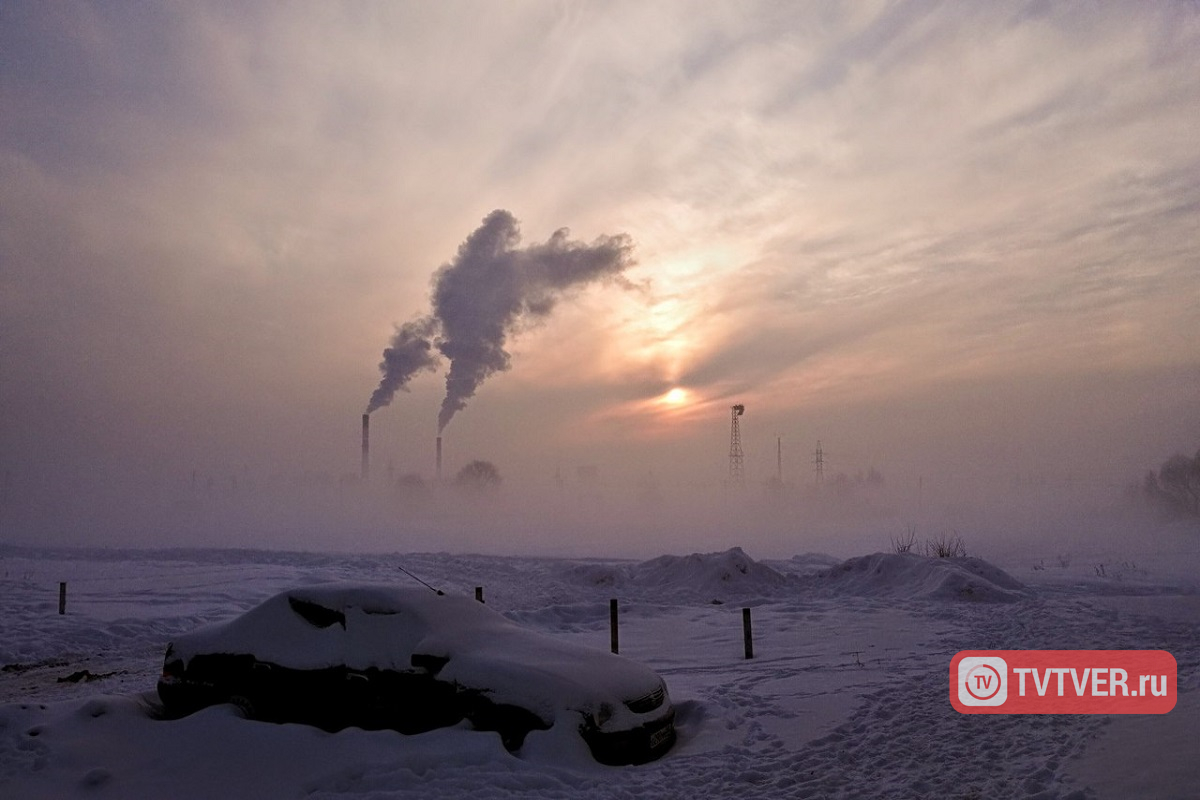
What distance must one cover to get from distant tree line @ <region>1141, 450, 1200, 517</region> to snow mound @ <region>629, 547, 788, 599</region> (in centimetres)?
6804

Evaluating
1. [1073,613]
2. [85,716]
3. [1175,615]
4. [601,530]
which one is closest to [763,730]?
[85,716]

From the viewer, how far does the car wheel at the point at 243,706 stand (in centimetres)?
774

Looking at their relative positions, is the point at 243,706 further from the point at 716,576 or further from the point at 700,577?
the point at 700,577

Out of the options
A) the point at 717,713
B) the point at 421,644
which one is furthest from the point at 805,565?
the point at 421,644

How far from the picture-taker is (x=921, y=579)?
21125 mm

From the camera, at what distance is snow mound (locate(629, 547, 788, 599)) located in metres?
22.9

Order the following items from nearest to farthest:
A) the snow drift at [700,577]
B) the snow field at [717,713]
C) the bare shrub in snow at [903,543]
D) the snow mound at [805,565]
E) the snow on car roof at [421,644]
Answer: the snow field at [717,713] < the snow on car roof at [421,644] < the snow drift at [700,577] < the bare shrub in snow at [903,543] < the snow mound at [805,565]

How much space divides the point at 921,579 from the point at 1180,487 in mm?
71291

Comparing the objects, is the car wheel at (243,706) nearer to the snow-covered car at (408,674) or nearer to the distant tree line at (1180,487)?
the snow-covered car at (408,674)

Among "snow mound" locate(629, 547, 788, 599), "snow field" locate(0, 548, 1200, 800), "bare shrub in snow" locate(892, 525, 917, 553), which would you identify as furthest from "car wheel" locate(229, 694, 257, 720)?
"bare shrub in snow" locate(892, 525, 917, 553)

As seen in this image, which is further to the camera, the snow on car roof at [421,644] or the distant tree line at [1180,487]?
the distant tree line at [1180,487]

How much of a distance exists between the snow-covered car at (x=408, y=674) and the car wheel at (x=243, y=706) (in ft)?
0.06

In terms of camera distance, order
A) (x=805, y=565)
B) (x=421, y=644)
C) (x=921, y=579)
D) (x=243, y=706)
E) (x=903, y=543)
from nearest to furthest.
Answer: (x=421, y=644) < (x=243, y=706) < (x=921, y=579) < (x=805, y=565) < (x=903, y=543)

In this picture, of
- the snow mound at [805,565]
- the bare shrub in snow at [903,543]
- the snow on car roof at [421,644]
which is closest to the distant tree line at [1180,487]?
the bare shrub in snow at [903,543]
